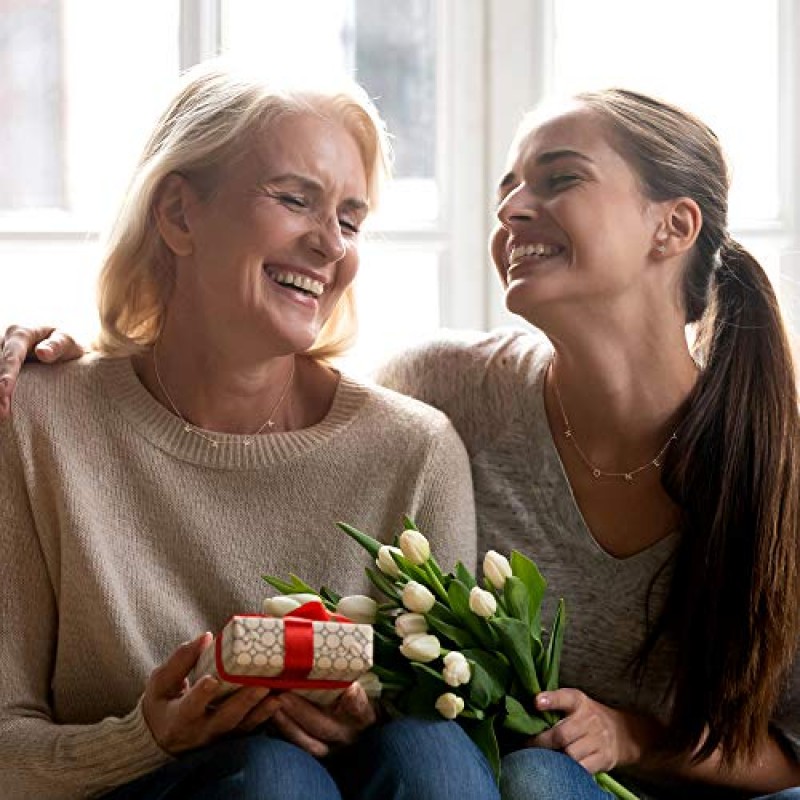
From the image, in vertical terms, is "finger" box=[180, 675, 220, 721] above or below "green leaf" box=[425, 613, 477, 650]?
below

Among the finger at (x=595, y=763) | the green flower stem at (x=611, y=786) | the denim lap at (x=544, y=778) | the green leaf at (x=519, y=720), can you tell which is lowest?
the green flower stem at (x=611, y=786)

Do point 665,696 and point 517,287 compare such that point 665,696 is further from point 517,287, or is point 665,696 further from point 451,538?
point 517,287

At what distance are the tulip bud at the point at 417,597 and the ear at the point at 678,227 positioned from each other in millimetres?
687

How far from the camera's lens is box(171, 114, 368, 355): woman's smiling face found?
80.9 inches

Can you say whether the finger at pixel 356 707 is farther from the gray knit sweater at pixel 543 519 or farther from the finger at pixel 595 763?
the gray knit sweater at pixel 543 519

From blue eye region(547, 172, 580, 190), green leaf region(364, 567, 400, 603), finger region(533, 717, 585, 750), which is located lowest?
finger region(533, 717, 585, 750)

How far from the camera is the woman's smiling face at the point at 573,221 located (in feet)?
7.04

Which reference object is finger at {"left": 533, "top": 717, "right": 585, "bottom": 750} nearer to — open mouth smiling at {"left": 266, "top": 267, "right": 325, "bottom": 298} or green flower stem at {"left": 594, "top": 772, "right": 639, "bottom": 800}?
green flower stem at {"left": 594, "top": 772, "right": 639, "bottom": 800}

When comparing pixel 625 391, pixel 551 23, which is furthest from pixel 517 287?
pixel 551 23

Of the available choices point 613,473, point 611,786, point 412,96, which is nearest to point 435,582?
point 611,786

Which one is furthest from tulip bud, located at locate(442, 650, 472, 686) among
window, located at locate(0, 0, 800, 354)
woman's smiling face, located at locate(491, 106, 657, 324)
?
window, located at locate(0, 0, 800, 354)

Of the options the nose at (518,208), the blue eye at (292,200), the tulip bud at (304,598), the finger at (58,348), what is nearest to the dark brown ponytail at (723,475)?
the nose at (518,208)

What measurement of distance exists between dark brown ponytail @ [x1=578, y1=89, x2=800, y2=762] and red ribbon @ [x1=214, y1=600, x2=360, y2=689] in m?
0.61

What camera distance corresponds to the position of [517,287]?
215 cm
